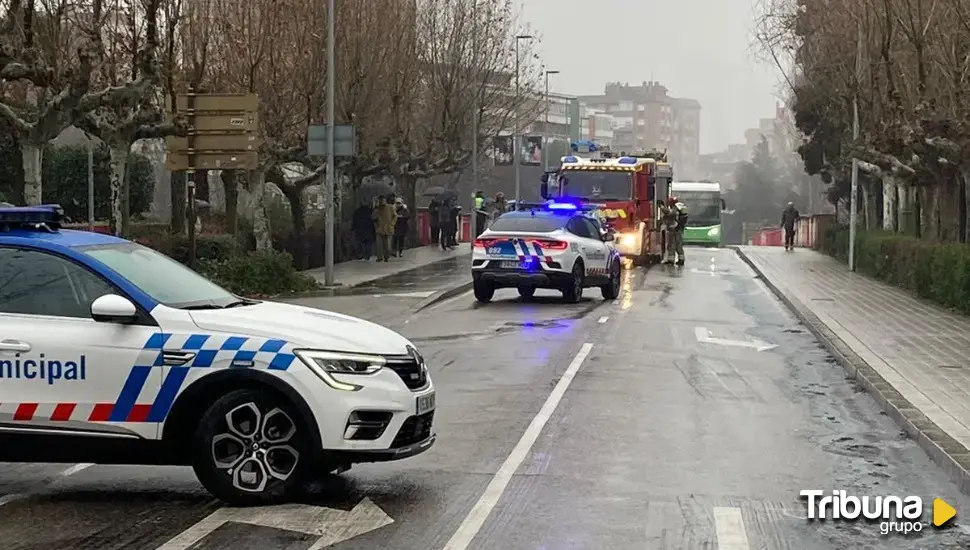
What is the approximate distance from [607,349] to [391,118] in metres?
20.9

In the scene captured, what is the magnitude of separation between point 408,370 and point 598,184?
84.3ft

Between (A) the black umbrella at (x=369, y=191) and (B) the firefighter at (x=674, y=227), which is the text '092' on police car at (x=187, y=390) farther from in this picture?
(A) the black umbrella at (x=369, y=191)

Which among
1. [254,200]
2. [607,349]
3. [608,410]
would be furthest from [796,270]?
[608,410]

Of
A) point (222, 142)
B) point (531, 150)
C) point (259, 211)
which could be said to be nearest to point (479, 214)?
point (531, 150)

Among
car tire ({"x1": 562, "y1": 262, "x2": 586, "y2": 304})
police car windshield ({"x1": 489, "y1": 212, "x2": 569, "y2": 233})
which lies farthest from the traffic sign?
car tire ({"x1": 562, "y1": 262, "x2": 586, "y2": 304})

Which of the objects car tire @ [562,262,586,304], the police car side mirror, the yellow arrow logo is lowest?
the yellow arrow logo

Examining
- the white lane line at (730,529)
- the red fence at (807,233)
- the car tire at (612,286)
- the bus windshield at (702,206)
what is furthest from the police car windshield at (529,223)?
the bus windshield at (702,206)

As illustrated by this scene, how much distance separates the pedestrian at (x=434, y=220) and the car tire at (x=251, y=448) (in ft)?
117

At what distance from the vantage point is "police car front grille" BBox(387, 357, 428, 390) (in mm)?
7633

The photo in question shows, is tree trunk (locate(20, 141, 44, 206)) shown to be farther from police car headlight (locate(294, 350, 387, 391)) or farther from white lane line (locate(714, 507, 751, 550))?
white lane line (locate(714, 507, 751, 550))

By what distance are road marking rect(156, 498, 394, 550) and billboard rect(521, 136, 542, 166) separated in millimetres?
46227

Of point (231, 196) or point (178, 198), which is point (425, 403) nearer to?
point (231, 196)

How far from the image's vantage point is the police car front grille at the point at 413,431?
761cm

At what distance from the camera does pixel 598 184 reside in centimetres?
3303
